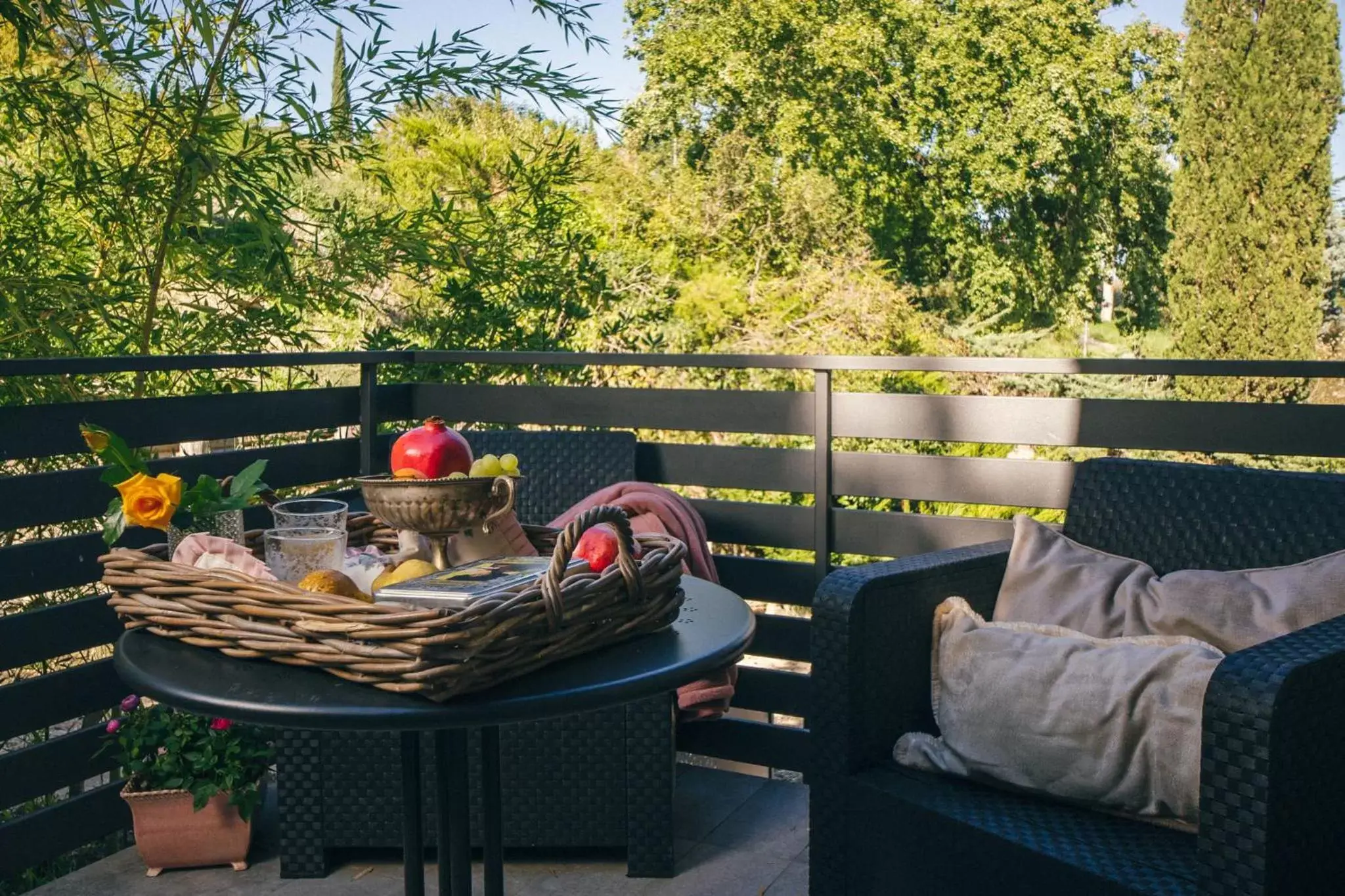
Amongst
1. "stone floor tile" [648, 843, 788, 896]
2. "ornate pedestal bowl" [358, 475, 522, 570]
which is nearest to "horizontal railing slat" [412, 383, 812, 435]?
"stone floor tile" [648, 843, 788, 896]

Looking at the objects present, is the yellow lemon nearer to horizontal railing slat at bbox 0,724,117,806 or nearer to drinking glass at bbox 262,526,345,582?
drinking glass at bbox 262,526,345,582

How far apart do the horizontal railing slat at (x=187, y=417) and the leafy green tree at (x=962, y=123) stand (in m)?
13.1

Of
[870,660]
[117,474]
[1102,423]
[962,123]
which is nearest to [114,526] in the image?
[117,474]

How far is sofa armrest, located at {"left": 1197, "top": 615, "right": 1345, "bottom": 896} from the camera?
1.13 m

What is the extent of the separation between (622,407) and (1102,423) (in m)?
1.11

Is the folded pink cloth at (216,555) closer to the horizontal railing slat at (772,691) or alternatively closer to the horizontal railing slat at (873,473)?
the horizontal railing slat at (873,473)

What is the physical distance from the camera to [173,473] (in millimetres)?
2404

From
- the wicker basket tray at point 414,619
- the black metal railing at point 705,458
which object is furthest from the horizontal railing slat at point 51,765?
the wicker basket tray at point 414,619

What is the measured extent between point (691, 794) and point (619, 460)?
2.56ft

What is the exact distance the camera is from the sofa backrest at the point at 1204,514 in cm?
162

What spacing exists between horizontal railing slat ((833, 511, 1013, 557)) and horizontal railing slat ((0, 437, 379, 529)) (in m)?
1.23

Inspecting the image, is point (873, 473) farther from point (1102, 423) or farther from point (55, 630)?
point (55, 630)

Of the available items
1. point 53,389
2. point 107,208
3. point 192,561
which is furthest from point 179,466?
point 192,561

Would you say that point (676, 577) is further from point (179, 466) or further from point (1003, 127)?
point (1003, 127)
